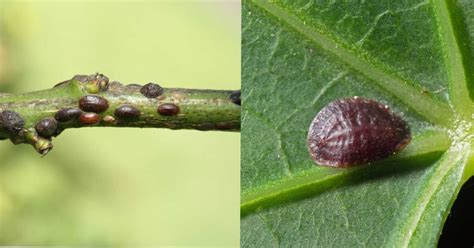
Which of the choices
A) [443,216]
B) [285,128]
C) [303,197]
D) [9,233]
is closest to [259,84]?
[285,128]

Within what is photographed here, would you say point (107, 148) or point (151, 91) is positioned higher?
point (107, 148)

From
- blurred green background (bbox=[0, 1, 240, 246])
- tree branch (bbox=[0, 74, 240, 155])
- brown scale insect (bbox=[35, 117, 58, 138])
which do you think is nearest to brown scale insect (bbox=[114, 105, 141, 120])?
tree branch (bbox=[0, 74, 240, 155])

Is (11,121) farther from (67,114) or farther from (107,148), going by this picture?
(107,148)

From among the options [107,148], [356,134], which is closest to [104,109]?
[356,134]

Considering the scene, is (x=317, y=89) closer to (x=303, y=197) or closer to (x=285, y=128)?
(x=285, y=128)

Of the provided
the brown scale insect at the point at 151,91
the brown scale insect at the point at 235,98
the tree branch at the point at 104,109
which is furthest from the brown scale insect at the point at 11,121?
the brown scale insect at the point at 235,98

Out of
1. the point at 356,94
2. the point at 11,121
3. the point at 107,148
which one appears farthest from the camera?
A: the point at 107,148
